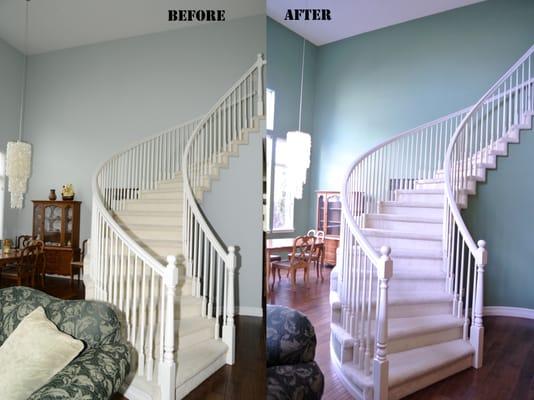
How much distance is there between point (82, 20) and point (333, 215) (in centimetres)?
114

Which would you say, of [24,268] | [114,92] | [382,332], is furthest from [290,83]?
[24,268]

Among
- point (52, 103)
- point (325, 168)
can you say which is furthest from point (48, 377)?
point (325, 168)

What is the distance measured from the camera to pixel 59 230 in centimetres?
125

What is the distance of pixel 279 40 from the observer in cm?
59

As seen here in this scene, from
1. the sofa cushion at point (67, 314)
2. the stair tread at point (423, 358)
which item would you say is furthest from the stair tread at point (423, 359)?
the sofa cushion at point (67, 314)

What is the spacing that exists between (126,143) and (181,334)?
2.22ft

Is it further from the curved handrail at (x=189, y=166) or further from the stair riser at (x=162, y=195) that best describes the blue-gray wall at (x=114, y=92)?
the stair riser at (x=162, y=195)

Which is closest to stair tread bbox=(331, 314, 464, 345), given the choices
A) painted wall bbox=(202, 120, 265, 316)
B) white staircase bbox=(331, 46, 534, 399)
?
white staircase bbox=(331, 46, 534, 399)

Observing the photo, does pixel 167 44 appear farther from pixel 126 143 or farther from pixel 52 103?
pixel 52 103

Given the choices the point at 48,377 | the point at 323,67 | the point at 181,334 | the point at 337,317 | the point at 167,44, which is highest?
the point at 167,44

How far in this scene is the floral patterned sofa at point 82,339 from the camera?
1.05 meters

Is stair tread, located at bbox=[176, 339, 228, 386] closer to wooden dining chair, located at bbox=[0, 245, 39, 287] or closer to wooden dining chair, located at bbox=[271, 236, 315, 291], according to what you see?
wooden dining chair, located at bbox=[271, 236, 315, 291]

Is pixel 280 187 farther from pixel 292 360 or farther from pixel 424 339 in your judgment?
pixel 424 339

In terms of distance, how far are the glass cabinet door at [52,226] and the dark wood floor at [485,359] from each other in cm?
87
